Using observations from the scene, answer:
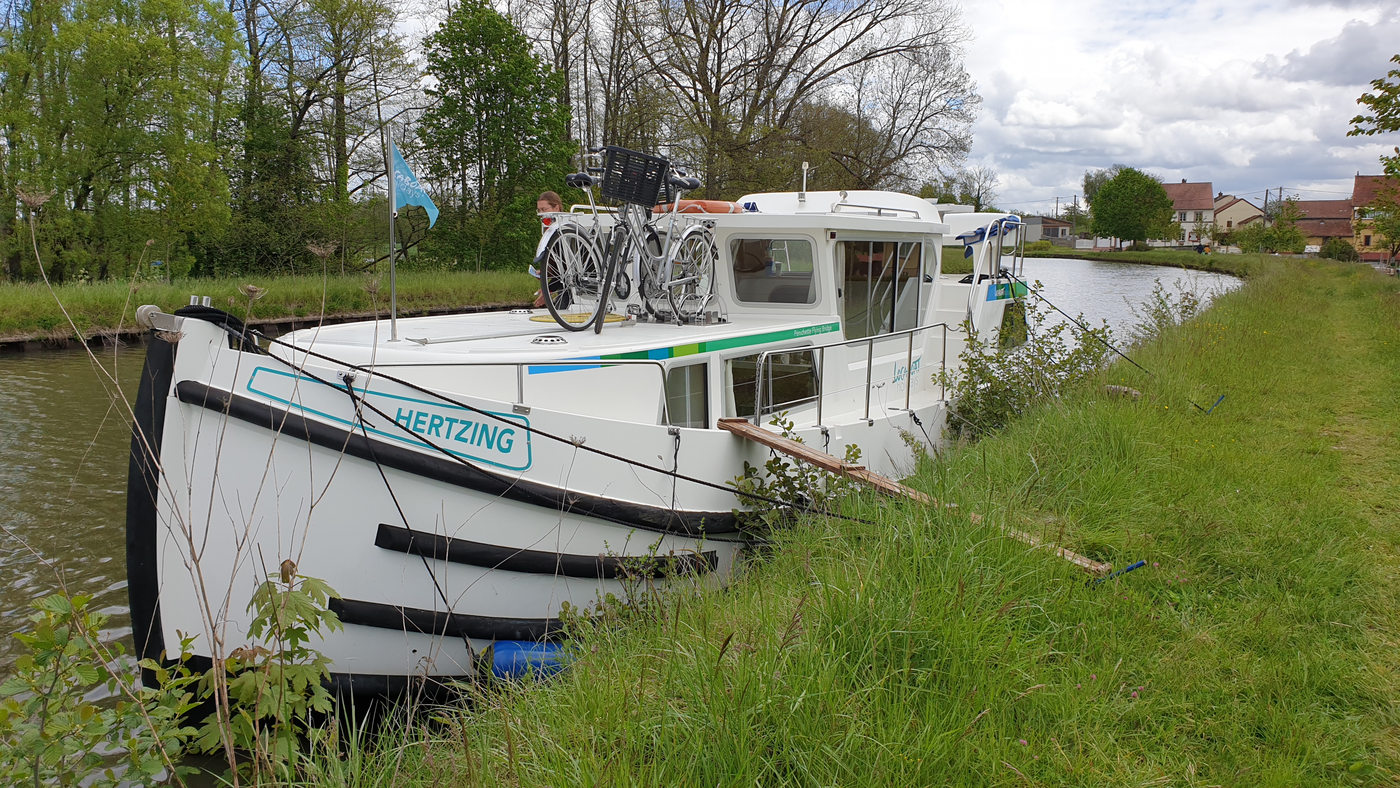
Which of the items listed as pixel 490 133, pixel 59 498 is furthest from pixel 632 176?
pixel 490 133

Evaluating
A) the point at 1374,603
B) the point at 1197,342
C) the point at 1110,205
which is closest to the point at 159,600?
the point at 1374,603

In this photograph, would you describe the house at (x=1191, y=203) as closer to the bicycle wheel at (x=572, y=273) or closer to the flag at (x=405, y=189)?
the bicycle wheel at (x=572, y=273)

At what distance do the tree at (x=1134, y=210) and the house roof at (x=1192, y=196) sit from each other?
25.3 m

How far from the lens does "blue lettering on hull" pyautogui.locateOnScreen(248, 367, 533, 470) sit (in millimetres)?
3928

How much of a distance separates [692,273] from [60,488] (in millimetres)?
6423

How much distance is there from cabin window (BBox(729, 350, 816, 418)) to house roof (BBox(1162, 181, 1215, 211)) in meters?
115

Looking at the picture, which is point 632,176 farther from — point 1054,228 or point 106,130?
point 1054,228

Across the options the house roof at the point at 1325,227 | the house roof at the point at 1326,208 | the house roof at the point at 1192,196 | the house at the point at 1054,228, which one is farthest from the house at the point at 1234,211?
the house at the point at 1054,228

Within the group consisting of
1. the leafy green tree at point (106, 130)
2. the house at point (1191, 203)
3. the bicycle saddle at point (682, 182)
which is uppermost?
the house at point (1191, 203)

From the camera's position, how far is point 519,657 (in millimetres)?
4391

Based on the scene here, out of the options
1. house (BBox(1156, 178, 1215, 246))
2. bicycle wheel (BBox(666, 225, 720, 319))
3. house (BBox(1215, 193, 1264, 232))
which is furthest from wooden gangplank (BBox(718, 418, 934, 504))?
house (BBox(1215, 193, 1264, 232))

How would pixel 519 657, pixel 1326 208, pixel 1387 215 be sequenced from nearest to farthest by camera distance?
pixel 519 657, pixel 1387 215, pixel 1326 208

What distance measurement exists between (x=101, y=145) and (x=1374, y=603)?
26.5 metres

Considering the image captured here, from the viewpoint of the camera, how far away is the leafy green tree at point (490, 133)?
26.2 m
